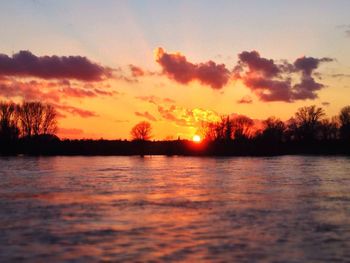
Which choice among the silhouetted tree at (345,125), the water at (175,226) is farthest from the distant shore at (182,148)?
the water at (175,226)

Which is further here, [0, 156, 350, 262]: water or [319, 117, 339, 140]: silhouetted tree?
[319, 117, 339, 140]: silhouetted tree

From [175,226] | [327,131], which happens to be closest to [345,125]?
[327,131]

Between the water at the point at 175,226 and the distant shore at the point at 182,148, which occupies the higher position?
the distant shore at the point at 182,148

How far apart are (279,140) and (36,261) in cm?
13265

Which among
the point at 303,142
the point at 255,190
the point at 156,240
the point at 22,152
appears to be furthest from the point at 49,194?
the point at 303,142

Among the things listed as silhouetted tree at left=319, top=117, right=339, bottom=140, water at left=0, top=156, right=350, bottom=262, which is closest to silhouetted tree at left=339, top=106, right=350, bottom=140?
silhouetted tree at left=319, top=117, right=339, bottom=140

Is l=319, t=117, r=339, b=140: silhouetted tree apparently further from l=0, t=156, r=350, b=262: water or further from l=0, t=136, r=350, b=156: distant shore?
l=0, t=156, r=350, b=262: water

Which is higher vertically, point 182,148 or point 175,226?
point 182,148

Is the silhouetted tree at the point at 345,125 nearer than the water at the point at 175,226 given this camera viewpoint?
No

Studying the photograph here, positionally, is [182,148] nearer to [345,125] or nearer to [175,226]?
[345,125]

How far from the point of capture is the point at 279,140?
140 meters

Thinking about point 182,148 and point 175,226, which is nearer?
point 175,226

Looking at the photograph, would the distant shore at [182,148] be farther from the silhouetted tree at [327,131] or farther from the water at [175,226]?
the water at [175,226]

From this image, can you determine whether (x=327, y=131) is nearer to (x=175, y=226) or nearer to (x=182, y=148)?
(x=182, y=148)
